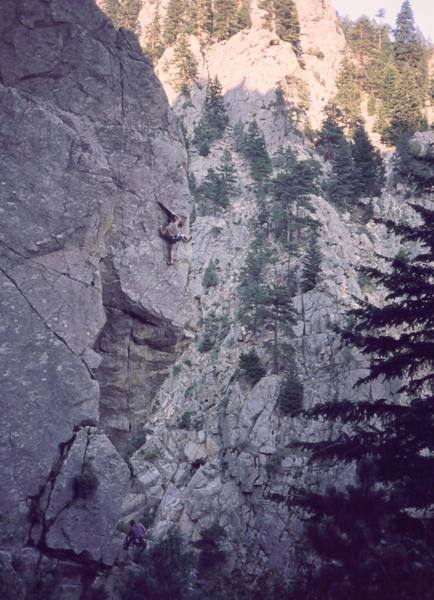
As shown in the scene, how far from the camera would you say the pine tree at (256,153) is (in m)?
50.0

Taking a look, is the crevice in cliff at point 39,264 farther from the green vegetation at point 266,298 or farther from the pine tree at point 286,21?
the pine tree at point 286,21

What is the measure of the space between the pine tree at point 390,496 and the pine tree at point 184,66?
57471 millimetres

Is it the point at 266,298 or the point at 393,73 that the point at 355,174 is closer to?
the point at 266,298

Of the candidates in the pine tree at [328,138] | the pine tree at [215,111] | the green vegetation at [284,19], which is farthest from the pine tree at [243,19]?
the pine tree at [328,138]

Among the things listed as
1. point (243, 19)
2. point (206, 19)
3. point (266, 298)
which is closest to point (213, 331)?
point (266, 298)

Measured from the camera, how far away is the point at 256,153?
51750 millimetres

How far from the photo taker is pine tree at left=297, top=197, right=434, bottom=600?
891 cm

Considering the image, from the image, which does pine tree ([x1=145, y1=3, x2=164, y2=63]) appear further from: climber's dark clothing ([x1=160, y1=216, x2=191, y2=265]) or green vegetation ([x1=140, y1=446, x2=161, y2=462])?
climber's dark clothing ([x1=160, y1=216, x2=191, y2=265])

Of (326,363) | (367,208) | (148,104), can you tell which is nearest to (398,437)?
(148,104)

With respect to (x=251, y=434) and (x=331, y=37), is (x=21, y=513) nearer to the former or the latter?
(x=251, y=434)

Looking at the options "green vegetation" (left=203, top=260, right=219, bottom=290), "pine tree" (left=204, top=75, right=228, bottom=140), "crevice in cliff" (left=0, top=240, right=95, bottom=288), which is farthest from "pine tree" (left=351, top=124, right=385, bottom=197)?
"crevice in cliff" (left=0, top=240, right=95, bottom=288)

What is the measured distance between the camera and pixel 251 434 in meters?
30.6

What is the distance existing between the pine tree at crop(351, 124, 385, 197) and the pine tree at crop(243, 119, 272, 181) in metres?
8.14

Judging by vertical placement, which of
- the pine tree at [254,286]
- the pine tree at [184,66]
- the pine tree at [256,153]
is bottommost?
the pine tree at [254,286]
